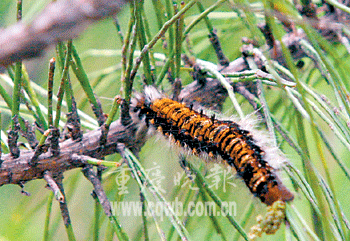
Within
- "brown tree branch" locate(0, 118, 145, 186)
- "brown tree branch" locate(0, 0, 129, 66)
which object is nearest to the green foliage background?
"brown tree branch" locate(0, 118, 145, 186)

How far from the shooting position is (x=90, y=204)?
224 cm

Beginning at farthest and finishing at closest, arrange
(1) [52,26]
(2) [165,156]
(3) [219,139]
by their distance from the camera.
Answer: (2) [165,156], (3) [219,139], (1) [52,26]

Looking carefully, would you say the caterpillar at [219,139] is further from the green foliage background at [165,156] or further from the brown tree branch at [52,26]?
the brown tree branch at [52,26]

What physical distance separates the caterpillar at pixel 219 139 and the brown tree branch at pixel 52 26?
419 mm

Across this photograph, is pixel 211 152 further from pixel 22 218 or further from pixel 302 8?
pixel 22 218

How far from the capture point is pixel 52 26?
0.55 ft

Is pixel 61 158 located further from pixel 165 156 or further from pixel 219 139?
pixel 165 156

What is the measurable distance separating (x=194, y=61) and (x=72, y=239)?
22.9 inches

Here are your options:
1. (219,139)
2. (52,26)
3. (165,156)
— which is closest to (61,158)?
(219,139)

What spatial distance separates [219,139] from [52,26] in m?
0.57

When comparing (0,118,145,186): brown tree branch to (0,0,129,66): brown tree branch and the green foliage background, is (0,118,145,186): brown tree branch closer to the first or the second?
the green foliage background

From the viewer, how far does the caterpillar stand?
1.75 feet

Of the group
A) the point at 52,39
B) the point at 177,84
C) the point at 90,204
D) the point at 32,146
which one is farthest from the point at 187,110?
the point at 90,204

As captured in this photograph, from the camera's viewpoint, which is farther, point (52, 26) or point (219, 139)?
point (219, 139)
